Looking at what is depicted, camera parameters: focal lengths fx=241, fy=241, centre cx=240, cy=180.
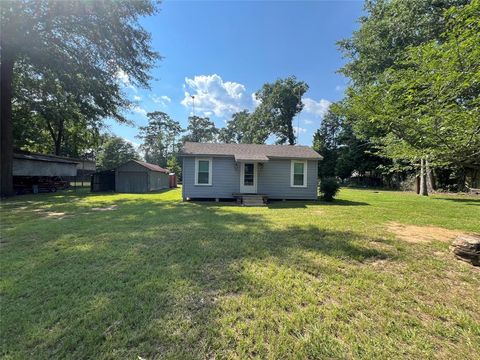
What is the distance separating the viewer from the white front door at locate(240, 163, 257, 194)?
12734mm

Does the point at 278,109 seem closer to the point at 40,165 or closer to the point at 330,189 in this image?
the point at 330,189

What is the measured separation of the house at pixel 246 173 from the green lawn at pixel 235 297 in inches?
274

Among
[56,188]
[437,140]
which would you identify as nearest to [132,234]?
[437,140]

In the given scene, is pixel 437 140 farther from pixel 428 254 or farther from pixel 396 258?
pixel 396 258

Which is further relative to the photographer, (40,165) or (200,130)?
(200,130)

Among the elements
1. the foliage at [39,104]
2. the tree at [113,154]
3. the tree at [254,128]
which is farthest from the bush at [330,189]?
the tree at [113,154]

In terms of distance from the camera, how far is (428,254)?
456 cm

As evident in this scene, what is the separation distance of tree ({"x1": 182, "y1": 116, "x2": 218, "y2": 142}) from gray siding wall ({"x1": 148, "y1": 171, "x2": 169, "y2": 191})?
85.1 feet

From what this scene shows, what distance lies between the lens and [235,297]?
2.98m

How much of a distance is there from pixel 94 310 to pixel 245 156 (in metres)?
10.2

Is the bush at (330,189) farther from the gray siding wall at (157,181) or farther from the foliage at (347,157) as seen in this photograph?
the foliage at (347,157)

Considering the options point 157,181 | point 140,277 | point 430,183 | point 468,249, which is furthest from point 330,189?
point 157,181

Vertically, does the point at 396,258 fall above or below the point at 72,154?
below

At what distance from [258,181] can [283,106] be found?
28.8 meters
